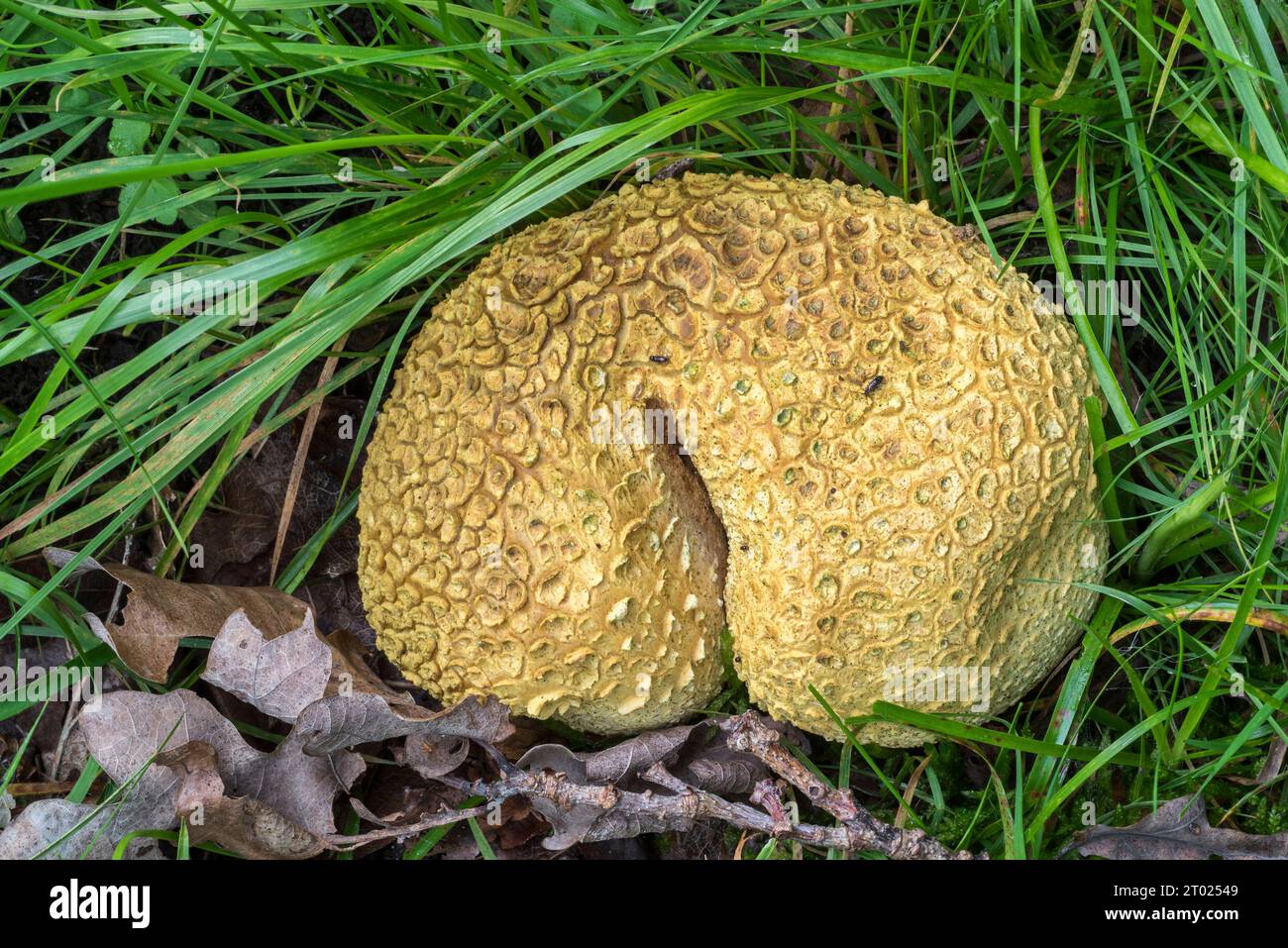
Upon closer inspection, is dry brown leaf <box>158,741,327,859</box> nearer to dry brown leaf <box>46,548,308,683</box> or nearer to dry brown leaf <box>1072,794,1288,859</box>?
dry brown leaf <box>46,548,308,683</box>

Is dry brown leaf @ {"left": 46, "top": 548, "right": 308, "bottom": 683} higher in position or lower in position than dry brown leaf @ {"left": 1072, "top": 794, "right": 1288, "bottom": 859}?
higher

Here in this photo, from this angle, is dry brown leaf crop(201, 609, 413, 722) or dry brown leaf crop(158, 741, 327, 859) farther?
dry brown leaf crop(201, 609, 413, 722)

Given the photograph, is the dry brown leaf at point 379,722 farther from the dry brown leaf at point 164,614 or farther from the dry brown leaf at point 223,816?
the dry brown leaf at point 164,614

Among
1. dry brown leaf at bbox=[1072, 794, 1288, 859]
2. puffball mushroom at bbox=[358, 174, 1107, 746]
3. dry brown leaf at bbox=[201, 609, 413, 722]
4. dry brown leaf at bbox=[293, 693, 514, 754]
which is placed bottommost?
dry brown leaf at bbox=[1072, 794, 1288, 859]

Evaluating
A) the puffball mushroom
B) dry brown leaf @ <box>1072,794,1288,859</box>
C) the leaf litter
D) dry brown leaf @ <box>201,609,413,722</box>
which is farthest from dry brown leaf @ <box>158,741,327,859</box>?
dry brown leaf @ <box>1072,794,1288,859</box>

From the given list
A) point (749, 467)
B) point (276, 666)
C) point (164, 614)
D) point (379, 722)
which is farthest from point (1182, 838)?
point (164, 614)

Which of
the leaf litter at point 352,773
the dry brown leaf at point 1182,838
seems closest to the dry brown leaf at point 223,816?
the leaf litter at point 352,773

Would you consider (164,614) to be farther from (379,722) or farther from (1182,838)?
(1182,838)
